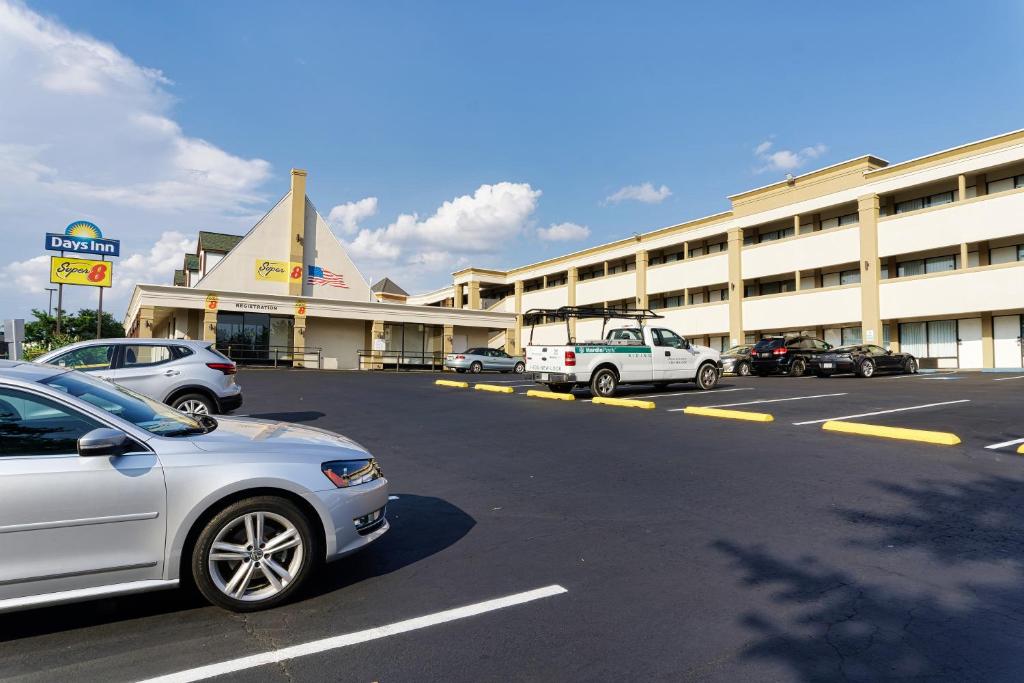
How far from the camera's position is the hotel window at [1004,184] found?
27.8 meters

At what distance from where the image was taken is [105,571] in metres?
3.31

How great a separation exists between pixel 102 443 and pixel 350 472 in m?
1.45

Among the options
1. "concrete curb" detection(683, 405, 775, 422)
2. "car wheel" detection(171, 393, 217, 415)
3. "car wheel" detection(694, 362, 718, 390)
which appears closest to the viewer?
"car wheel" detection(171, 393, 217, 415)

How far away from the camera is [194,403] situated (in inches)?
411

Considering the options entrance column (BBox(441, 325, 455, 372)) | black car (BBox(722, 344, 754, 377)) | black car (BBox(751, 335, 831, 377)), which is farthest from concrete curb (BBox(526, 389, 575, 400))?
entrance column (BBox(441, 325, 455, 372))

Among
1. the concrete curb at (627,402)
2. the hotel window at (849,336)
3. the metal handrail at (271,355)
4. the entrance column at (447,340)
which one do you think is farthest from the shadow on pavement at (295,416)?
the hotel window at (849,336)

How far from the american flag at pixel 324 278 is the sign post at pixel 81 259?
34.8 feet

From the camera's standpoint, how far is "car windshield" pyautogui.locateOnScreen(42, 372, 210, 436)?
3.77m

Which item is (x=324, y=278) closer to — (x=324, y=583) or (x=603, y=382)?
(x=603, y=382)

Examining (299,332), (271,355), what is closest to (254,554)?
(271,355)

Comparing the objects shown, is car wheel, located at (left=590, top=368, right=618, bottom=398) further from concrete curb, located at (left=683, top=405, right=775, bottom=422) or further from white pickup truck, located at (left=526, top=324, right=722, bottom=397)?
concrete curb, located at (left=683, top=405, right=775, bottom=422)

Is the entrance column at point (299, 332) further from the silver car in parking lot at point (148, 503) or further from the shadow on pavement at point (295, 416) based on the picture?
the silver car in parking lot at point (148, 503)

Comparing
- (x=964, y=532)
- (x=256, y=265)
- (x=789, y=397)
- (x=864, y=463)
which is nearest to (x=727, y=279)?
(x=789, y=397)

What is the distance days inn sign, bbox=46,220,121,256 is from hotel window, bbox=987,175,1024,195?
45.7m
